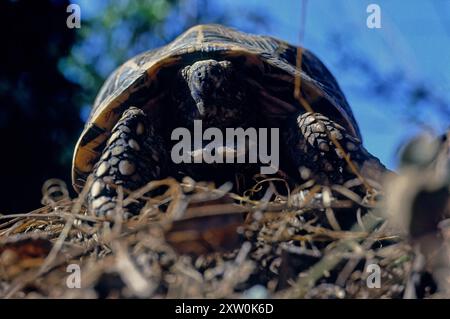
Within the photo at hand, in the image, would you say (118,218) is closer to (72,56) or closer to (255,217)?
(255,217)

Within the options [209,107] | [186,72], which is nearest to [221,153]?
[209,107]

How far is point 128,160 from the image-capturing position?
10.4 feet

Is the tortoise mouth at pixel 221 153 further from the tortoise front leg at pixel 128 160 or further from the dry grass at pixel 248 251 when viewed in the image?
the dry grass at pixel 248 251

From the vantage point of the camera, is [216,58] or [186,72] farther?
[216,58]

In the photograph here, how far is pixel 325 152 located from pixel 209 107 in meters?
0.56

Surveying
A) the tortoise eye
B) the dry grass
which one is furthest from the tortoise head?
the dry grass

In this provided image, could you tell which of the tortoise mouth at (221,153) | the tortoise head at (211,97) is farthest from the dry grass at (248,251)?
the tortoise head at (211,97)

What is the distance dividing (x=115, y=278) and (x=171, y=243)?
0.75 feet

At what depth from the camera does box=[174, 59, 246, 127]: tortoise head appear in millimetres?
3482

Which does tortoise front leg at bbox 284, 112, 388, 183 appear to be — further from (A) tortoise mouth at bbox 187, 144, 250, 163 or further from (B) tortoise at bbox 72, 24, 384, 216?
(A) tortoise mouth at bbox 187, 144, 250, 163

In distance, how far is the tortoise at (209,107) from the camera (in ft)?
11.0

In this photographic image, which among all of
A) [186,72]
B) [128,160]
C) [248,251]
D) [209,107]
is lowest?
[248,251]

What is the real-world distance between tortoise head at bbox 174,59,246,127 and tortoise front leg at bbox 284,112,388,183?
268 millimetres

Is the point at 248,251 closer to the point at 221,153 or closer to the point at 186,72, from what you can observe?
the point at 221,153
